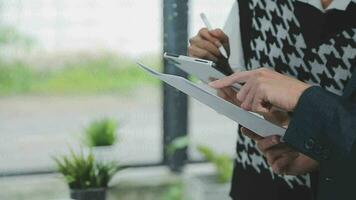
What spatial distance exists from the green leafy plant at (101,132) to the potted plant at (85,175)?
0.41ft

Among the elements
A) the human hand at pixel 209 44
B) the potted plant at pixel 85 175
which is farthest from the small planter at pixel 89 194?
the human hand at pixel 209 44

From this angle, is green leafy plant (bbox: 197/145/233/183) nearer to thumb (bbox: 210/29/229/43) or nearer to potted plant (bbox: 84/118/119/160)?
potted plant (bbox: 84/118/119/160)

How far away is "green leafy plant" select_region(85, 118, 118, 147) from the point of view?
1.96 meters

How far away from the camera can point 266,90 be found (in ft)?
2.41

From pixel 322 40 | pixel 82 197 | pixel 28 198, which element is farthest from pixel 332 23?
pixel 28 198

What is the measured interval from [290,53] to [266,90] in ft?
0.90

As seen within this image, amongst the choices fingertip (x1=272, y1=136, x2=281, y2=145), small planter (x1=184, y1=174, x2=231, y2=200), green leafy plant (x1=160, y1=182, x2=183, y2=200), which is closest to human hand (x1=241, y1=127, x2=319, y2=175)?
fingertip (x1=272, y1=136, x2=281, y2=145)

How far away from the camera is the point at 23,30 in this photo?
1941 mm

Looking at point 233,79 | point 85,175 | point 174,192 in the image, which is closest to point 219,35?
point 233,79

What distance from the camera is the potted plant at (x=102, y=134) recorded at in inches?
76.8

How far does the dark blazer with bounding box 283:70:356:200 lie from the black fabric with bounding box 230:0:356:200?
167 mm

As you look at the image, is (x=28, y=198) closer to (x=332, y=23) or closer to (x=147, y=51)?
(x=147, y=51)

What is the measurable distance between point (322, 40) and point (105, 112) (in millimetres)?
1317

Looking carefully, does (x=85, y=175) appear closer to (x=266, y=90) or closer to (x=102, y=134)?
(x=102, y=134)
